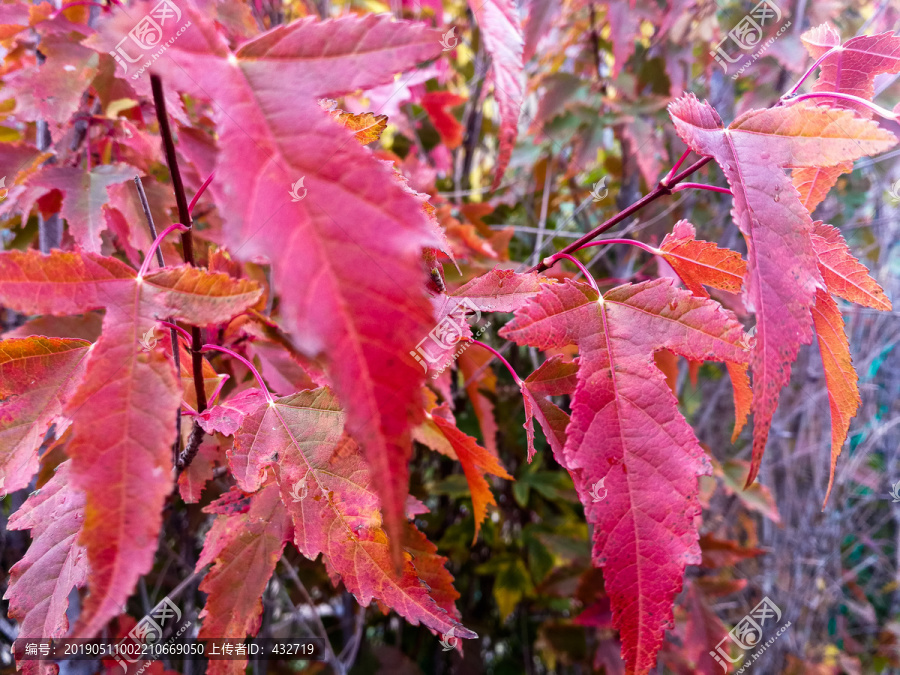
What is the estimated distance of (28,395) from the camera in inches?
16.3

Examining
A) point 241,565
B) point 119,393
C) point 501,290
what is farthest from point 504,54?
point 241,565

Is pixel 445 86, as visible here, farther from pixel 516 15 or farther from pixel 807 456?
pixel 807 456

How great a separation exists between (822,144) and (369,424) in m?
0.43

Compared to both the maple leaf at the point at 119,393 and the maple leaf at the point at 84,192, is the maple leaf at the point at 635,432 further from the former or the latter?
the maple leaf at the point at 84,192

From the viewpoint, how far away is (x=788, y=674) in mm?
1651

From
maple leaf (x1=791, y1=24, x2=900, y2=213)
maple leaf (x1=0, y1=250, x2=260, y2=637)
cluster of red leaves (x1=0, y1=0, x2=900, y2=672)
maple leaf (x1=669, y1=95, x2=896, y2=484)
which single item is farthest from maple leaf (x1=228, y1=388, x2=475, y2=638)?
maple leaf (x1=791, y1=24, x2=900, y2=213)

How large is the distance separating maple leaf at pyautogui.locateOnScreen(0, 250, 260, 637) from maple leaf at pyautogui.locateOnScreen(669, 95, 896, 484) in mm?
347

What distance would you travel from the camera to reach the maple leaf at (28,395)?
1.32 feet

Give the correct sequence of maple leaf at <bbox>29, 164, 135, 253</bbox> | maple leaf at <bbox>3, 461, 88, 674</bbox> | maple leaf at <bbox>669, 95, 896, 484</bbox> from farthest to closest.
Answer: maple leaf at <bbox>29, 164, 135, 253</bbox> → maple leaf at <bbox>3, 461, 88, 674</bbox> → maple leaf at <bbox>669, 95, 896, 484</bbox>

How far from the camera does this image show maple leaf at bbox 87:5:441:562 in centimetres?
22

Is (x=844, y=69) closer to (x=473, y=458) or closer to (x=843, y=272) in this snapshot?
(x=843, y=272)

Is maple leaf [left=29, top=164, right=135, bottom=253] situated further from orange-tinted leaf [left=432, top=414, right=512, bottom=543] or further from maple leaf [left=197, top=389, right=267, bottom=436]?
orange-tinted leaf [left=432, top=414, right=512, bottom=543]

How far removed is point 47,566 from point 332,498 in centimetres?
28

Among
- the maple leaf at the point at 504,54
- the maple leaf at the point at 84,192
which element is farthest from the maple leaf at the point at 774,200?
the maple leaf at the point at 84,192
